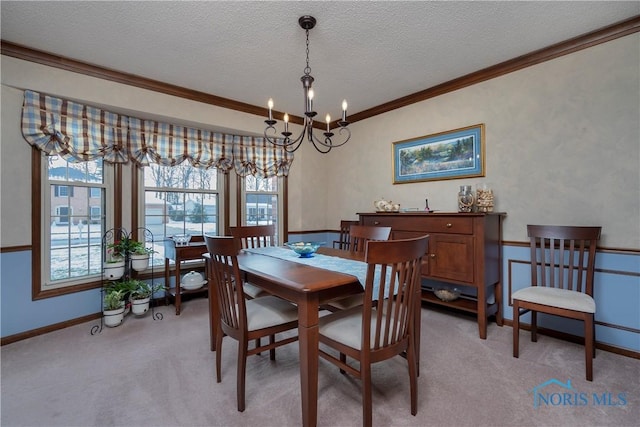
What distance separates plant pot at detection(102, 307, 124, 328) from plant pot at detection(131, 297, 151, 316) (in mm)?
154

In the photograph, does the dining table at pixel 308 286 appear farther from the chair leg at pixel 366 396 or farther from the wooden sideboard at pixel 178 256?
the wooden sideboard at pixel 178 256

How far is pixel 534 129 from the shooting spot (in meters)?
2.69

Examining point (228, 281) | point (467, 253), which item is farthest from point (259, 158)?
point (467, 253)

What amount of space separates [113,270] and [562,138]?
426 centimetres

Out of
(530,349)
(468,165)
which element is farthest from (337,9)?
(530,349)

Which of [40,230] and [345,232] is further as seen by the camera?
[345,232]

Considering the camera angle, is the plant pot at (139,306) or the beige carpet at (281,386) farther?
the plant pot at (139,306)

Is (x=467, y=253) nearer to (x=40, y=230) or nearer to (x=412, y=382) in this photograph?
(x=412, y=382)

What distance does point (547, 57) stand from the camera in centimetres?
258

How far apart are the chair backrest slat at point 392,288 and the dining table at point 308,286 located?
0.19 metres

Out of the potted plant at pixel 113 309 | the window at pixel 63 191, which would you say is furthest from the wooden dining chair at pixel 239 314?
the window at pixel 63 191

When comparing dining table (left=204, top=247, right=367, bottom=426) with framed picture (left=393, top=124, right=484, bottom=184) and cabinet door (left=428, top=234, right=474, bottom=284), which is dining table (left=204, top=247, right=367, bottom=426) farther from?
framed picture (left=393, top=124, right=484, bottom=184)

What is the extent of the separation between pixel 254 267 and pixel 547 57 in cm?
300

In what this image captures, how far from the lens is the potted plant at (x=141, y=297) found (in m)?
3.03
